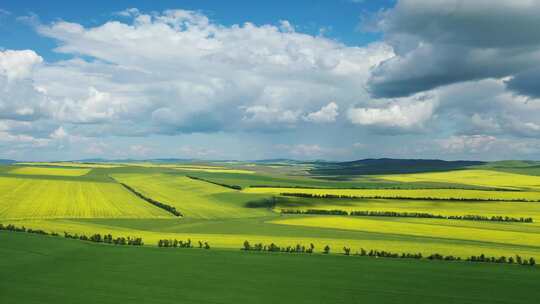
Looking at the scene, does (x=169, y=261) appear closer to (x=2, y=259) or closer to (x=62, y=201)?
(x=2, y=259)

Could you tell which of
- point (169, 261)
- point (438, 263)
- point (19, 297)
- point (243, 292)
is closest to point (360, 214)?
point (438, 263)

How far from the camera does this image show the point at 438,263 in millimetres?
54344

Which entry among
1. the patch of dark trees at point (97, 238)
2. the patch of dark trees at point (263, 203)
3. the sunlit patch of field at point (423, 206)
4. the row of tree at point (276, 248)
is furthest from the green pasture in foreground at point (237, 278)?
the patch of dark trees at point (263, 203)

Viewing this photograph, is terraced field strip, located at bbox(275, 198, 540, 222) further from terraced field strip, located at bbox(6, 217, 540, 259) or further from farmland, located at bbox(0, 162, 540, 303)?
terraced field strip, located at bbox(6, 217, 540, 259)

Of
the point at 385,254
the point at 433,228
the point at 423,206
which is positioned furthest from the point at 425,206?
the point at 385,254

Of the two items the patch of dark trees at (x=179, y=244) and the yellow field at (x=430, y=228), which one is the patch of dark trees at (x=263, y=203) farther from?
the patch of dark trees at (x=179, y=244)

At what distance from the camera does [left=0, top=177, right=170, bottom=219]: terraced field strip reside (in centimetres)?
9761

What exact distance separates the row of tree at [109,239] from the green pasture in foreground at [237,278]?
549cm

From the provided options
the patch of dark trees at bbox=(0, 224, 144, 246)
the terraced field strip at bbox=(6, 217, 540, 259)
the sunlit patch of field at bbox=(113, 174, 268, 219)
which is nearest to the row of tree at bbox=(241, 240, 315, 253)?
the terraced field strip at bbox=(6, 217, 540, 259)

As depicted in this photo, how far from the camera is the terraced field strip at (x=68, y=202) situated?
320 ft

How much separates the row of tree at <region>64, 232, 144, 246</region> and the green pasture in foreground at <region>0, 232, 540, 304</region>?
5492 mm

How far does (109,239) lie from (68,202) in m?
53.6

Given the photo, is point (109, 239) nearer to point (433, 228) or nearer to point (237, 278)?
point (237, 278)

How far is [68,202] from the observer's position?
115062 mm
